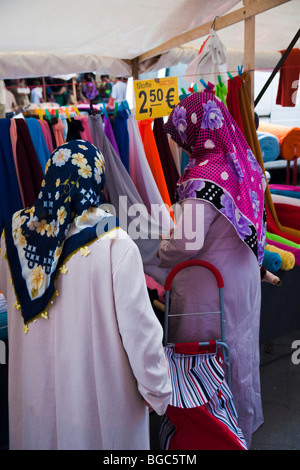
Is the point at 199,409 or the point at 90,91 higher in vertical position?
the point at 90,91

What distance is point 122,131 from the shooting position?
2926 millimetres

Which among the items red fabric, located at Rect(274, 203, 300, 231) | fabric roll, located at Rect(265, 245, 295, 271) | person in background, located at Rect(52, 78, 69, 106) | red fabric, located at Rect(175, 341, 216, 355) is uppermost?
person in background, located at Rect(52, 78, 69, 106)

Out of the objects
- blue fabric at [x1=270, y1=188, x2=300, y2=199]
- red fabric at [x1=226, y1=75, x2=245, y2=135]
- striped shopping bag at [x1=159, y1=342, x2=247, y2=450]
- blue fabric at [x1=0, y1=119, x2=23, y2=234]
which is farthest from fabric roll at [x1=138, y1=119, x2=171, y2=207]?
striped shopping bag at [x1=159, y1=342, x2=247, y2=450]

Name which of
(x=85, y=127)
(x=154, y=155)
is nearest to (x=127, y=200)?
(x=154, y=155)

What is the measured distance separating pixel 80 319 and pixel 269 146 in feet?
13.8

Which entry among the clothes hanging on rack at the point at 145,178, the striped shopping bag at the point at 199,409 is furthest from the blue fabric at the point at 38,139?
the striped shopping bag at the point at 199,409

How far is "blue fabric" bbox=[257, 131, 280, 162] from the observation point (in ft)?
16.3

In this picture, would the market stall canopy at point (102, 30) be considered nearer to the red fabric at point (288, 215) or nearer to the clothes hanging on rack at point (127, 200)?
the clothes hanging on rack at point (127, 200)

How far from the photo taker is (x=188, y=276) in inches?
80.8

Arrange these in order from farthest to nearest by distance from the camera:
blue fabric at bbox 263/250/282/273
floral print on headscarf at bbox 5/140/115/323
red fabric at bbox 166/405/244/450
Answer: blue fabric at bbox 263/250/282/273 → red fabric at bbox 166/405/244/450 → floral print on headscarf at bbox 5/140/115/323

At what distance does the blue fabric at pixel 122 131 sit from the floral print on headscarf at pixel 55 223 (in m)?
1.55

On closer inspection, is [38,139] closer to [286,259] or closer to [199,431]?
[286,259]

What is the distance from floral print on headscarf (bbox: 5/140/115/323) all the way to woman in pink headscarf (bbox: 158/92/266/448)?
24.3 inches

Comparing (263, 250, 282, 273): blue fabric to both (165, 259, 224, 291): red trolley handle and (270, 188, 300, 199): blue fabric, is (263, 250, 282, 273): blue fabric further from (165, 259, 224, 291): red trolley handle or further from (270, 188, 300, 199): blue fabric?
(270, 188, 300, 199): blue fabric
